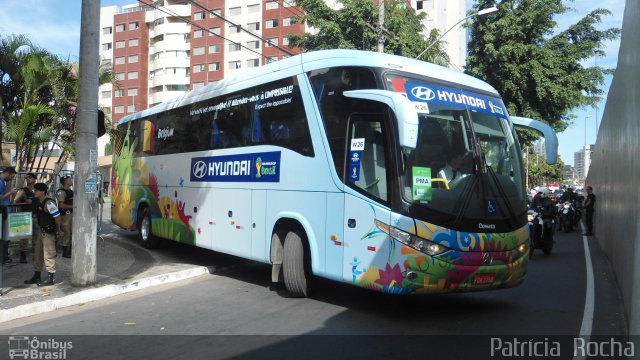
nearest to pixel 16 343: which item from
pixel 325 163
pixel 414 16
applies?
pixel 325 163

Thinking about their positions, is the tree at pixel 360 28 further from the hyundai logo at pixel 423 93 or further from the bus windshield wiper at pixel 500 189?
the bus windshield wiper at pixel 500 189

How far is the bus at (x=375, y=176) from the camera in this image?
623 cm

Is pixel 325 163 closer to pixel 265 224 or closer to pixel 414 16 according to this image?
pixel 265 224

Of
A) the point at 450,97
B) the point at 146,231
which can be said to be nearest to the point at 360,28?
the point at 146,231

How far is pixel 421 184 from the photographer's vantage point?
627 centimetres

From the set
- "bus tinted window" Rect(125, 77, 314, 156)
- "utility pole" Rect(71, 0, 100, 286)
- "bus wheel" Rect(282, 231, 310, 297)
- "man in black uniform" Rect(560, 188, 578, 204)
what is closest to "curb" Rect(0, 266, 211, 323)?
"utility pole" Rect(71, 0, 100, 286)

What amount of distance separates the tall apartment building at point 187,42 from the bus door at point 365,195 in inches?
2053

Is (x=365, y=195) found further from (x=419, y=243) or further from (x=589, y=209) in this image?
(x=589, y=209)

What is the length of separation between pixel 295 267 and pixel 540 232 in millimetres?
8122

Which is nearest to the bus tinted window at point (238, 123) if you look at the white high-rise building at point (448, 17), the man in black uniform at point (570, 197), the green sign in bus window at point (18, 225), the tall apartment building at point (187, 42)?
the green sign in bus window at point (18, 225)

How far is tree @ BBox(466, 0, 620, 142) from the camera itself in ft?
71.5

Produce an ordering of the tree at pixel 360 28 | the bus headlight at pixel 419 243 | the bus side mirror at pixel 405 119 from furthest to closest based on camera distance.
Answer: the tree at pixel 360 28 → the bus headlight at pixel 419 243 → the bus side mirror at pixel 405 119

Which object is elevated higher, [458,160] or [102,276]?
[458,160]

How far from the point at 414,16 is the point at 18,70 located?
17.4m
